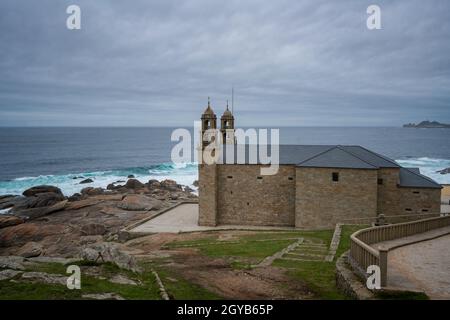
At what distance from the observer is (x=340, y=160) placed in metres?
29.4

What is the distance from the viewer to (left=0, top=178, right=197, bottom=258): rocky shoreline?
3128 cm

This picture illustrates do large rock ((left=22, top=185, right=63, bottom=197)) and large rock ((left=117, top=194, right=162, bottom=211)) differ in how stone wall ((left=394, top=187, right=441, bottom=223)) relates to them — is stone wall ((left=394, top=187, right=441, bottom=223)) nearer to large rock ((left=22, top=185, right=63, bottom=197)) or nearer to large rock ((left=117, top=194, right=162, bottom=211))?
large rock ((left=117, top=194, right=162, bottom=211))

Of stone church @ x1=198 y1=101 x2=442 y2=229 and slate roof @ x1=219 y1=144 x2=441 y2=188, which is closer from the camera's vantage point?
stone church @ x1=198 y1=101 x2=442 y2=229

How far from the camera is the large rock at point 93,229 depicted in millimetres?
34781

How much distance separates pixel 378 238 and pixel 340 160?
13.5 m

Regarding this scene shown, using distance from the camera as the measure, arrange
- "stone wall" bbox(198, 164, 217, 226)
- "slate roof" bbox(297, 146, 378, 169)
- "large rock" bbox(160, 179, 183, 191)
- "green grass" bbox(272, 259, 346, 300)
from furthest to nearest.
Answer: "large rock" bbox(160, 179, 183, 191) < "stone wall" bbox(198, 164, 217, 226) < "slate roof" bbox(297, 146, 378, 169) < "green grass" bbox(272, 259, 346, 300)

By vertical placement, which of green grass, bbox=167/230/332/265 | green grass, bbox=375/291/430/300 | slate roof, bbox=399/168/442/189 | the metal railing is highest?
slate roof, bbox=399/168/442/189

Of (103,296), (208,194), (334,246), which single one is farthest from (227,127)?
(103,296)

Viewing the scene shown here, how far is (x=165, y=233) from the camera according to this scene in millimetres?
29766

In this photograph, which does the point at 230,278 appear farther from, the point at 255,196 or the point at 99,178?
the point at 99,178

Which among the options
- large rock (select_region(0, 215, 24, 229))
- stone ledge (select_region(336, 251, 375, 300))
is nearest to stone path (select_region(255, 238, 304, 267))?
stone ledge (select_region(336, 251, 375, 300))

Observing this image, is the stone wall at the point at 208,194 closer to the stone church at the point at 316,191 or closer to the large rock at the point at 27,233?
the stone church at the point at 316,191
